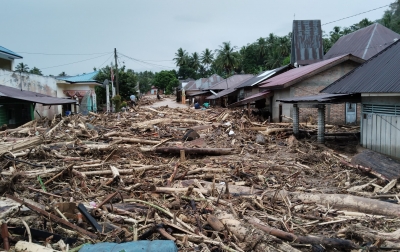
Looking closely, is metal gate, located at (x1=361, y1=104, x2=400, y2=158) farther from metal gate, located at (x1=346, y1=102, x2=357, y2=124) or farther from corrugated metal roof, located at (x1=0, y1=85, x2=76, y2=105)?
corrugated metal roof, located at (x1=0, y1=85, x2=76, y2=105)

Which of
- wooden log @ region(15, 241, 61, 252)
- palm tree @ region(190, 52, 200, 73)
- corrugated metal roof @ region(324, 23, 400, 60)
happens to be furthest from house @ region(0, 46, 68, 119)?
palm tree @ region(190, 52, 200, 73)

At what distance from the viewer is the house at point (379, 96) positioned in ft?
34.1

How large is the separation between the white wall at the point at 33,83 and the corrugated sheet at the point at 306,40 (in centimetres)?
2380

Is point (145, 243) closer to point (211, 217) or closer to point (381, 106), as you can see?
point (211, 217)

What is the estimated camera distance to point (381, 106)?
11242 millimetres

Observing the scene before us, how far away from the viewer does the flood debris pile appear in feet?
15.9

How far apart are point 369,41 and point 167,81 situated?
5931 cm

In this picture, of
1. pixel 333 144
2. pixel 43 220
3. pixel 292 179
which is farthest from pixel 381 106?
pixel 43 220

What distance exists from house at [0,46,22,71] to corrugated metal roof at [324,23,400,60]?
30864 mm

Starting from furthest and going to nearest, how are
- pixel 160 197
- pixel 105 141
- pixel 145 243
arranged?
pixel 105 141
pixel 160 197
pixel 145 243

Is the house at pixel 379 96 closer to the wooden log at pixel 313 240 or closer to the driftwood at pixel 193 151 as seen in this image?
the driftwood at pixel 193 151

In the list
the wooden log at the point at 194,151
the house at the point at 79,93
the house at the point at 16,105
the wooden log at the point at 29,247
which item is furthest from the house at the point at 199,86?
the wooden log at the point at 29,247

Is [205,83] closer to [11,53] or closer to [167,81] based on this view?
[167,81]

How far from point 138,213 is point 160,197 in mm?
1168
